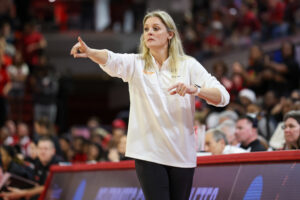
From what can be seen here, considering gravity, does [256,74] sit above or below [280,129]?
above

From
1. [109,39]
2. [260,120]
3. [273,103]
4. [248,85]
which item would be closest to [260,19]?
[248,85]

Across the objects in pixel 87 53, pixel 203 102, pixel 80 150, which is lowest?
pixel 80 150

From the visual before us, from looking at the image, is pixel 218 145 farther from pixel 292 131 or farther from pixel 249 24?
pixel 249 24

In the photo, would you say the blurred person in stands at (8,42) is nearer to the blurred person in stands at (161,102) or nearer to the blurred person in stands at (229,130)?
the blurred person in stands at (229,130)

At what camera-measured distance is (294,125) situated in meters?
5.20

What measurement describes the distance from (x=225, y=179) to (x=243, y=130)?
1727mm

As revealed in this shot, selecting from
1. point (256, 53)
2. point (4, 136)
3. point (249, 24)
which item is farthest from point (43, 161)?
point (249, 24)

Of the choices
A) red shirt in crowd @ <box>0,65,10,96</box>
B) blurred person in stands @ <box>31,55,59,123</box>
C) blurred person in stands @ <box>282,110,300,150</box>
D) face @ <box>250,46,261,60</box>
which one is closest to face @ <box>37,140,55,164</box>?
blurred person in stands @ <box>282,110,300,150</box>

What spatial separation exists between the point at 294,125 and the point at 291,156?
4.30 feet

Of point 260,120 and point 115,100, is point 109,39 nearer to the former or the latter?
point 115,100

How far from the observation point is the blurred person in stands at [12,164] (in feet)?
22.6

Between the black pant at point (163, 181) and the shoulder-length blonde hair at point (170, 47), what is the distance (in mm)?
617

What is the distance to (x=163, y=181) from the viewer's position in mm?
3107

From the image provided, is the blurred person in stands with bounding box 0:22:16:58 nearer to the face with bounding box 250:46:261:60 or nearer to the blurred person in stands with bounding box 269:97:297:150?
the face with bounding box 250:46:261:60
